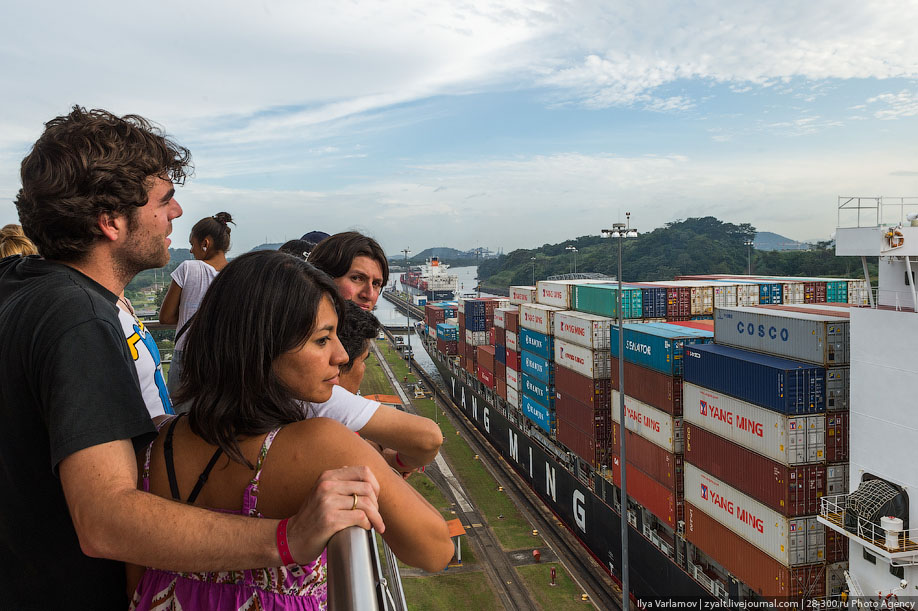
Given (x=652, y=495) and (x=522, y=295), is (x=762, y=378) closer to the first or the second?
(x=652, y=495)

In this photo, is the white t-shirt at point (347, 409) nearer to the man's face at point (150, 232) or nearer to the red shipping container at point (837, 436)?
the man's face at point (150, 232)

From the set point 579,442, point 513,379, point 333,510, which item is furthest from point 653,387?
point 333,510

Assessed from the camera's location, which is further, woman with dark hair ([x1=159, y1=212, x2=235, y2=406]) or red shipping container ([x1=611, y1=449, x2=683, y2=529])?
red shipping container ([x1=611, y1=449, x2=683, y2=529])

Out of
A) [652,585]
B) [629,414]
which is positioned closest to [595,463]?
[629,414]

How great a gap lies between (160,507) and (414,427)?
1053mm

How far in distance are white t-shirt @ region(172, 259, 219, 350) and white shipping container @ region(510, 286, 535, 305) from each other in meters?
30.4

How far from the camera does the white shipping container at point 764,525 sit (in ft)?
42.9

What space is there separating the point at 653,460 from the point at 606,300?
775 centimetres

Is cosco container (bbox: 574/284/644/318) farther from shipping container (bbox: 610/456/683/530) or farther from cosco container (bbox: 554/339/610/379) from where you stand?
shipping container (bbox: 610/456/683/530)

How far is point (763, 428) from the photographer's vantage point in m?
13.6

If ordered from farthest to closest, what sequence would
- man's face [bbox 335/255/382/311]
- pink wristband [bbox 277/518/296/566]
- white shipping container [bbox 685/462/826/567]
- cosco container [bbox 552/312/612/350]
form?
cosco container [bbox 552/312/612/350], white shipping container [bbox 685/462/826/567], man's face [bbox 335/255/382/311], pink wristband [bbox 277/518/296/566]

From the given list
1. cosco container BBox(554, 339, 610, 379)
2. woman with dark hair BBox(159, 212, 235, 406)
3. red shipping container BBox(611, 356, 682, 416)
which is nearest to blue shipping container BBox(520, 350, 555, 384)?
cosco container BBox(554, 339, 610, 379)

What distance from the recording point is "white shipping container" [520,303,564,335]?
27.2 meters

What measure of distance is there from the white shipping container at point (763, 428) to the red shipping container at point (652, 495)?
2792 millimetres
